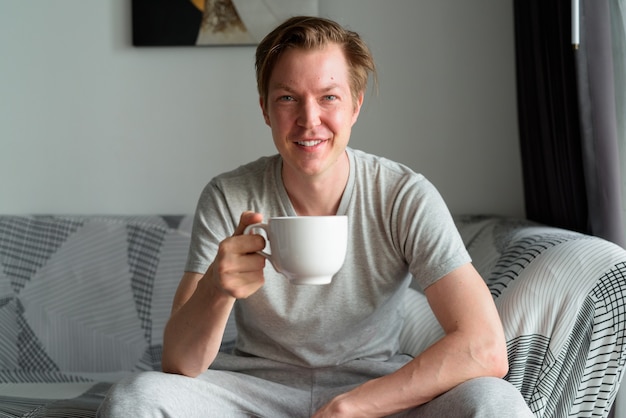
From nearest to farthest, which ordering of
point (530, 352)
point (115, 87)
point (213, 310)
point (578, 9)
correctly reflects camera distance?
point (213, 310), point (530, 352), point (578, 9), point (115, 87)

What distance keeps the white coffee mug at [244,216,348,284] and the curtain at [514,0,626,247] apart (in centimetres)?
93

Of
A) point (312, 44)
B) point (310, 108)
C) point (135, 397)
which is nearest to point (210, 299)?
point (135, 397)

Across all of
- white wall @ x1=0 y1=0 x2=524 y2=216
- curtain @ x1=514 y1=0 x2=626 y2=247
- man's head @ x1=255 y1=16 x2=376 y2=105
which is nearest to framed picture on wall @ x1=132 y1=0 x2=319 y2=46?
white wall @ x1=0 y1=0 x2=524 y2=216

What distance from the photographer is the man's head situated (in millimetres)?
1474

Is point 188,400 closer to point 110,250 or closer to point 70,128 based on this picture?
point 110,250

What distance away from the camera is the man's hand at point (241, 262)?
45.9 inches

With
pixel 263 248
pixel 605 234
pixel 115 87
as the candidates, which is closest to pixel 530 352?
pixel 605 234

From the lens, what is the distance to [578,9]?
1728 millimetres

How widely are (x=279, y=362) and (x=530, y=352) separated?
0.51 m

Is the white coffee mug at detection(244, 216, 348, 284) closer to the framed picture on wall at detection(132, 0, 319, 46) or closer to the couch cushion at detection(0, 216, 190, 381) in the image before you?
the couch cushion at detection(0, 216, 190, 381)

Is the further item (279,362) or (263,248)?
(279,362)

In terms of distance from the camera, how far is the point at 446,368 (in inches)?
50.9

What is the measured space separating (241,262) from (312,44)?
0.51 m

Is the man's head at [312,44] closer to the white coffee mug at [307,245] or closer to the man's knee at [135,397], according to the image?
the white coffee mug at [307,245]
